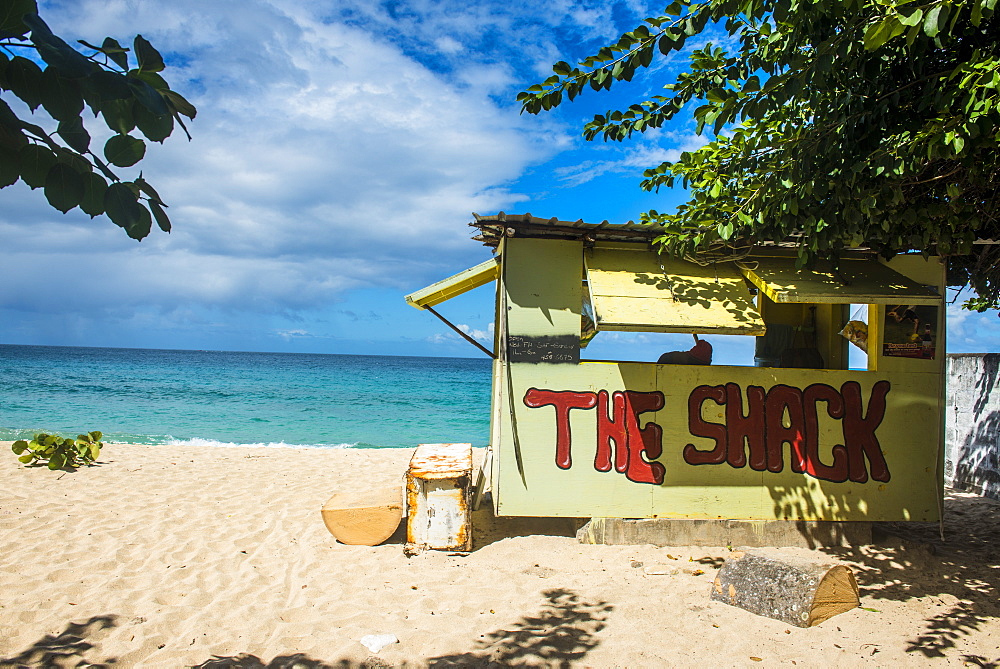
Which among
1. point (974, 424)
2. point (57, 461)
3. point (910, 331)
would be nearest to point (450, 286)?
point (910, 331)

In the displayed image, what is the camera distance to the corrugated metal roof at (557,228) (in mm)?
6297

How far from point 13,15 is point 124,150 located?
1.32 ft

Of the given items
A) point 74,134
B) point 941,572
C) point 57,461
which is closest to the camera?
point 74,134

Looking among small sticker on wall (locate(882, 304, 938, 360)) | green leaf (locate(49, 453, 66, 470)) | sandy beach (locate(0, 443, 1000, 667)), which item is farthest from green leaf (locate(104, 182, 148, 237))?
green leaf (locate(49, 453, 66, 470))

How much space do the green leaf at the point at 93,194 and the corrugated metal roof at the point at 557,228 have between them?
4503 mm

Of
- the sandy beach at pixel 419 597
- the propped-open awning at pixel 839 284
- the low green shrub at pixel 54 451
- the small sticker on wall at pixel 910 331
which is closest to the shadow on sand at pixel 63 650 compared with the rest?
the sandy beach at pixel 419 597

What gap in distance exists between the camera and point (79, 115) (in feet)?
5.76

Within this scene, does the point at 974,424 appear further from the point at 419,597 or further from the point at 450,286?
the point at 419,597

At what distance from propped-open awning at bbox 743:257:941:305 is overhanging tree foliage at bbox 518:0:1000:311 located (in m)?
0.30

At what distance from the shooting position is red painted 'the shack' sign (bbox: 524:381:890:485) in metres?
6.46

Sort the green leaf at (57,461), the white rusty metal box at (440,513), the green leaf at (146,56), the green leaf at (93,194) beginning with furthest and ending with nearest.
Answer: the green leaf at (57,461) < the white rusty metal box at (440,513) < the green leaf at (93,194) < the green leaf at (146,56)

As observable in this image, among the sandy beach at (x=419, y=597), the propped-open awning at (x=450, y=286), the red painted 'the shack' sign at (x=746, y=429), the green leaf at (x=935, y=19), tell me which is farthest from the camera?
the propped-open awning at (x=450, y=286)

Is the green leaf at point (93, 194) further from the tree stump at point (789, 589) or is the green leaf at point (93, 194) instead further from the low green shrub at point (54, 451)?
the low green shrub at point (54, 451)

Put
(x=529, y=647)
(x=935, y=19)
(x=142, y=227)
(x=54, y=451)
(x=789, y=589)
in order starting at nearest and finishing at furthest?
(x=142, y=227) < (x=935, y=19) < (x=529, y=647) < (x=789, y=589) < (x=54, y=451)
